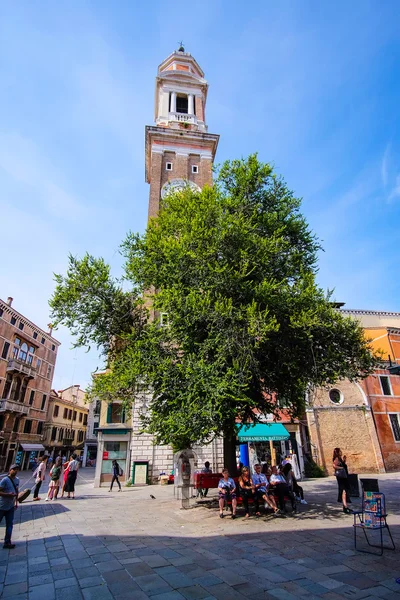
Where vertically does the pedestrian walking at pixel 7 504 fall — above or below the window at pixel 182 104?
below

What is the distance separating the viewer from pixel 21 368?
3991 centimetres

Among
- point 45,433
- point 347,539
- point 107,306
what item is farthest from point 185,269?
point 45,433

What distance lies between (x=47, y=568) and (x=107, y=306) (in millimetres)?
9034

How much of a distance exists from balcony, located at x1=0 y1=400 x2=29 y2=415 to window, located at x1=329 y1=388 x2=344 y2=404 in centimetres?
3199

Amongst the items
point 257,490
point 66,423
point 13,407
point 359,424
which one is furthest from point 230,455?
point 66,423

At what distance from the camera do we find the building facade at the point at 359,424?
73.5ft

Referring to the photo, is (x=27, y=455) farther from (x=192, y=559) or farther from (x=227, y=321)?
(x=192, y=559)

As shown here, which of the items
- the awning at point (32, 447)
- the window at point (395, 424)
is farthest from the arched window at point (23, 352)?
the window at point (395, 424)

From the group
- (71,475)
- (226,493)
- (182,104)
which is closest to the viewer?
(226,493)

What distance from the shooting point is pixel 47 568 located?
5.82 meters

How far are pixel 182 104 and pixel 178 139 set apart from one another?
700cm

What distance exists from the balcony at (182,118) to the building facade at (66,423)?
39.7m

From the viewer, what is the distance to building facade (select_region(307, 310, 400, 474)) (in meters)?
22.4

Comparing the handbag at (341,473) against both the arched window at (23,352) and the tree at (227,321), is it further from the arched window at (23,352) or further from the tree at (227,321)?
the arched window at (23,352)
